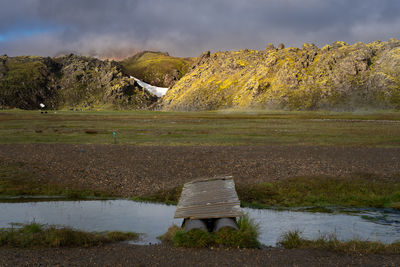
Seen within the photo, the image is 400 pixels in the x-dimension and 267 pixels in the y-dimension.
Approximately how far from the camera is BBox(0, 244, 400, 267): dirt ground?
39.1ft

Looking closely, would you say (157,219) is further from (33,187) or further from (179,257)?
(33,187)

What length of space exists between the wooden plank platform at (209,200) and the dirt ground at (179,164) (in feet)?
13.5

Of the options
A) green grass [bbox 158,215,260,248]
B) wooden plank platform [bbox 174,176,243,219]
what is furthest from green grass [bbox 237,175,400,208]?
green grass [bbox 158,215,260,248]

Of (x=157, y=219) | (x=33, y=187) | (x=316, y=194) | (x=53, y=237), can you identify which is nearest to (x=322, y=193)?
(x=316, y=194)

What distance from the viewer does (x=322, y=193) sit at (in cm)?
2384

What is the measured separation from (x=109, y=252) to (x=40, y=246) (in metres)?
3.13

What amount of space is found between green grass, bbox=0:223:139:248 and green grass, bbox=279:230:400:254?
6.80 metres

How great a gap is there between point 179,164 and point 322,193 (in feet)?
43.2

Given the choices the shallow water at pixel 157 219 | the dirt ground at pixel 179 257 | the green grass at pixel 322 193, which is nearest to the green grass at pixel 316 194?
the green grass at pixel 322 193

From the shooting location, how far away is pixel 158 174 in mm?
28891

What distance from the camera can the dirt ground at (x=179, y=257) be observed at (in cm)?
1191

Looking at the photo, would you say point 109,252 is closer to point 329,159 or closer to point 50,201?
point 50,201

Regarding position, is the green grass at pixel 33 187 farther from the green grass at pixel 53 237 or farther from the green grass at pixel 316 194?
the green grass at pixel 53 237

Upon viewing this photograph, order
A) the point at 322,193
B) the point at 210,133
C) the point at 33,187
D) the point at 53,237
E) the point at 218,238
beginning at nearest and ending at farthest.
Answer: the point at 218,238 < the point at 53,237 < the point at 322,193 < the point at 33,187 < the point at 210,133
